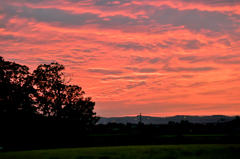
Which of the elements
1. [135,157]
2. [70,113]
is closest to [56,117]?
[70,113]

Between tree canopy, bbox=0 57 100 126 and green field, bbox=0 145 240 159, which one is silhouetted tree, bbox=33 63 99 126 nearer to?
tree canopy, bbox=0 57 100 126

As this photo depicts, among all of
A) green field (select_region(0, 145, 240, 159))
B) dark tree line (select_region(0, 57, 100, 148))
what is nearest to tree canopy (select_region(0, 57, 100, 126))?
dark tree line (select_region(0, 57, 100, 148))

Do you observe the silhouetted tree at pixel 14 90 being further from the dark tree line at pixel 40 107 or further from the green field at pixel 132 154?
the green field at pixel 132 154

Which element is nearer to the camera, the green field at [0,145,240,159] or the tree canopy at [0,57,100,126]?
the green field at [0,145,240,159]

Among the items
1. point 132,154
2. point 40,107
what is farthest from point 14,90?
point 132,154

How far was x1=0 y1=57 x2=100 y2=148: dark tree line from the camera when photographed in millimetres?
51966

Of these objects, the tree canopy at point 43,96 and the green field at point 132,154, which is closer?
the green field at point 132,154

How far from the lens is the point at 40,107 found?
61.4 meters

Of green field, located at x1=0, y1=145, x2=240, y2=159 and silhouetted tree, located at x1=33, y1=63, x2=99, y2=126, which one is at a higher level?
silhouetted tree, located at x1=33, y1=63, x2=99, y2=126

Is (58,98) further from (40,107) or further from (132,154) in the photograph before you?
(132,154)

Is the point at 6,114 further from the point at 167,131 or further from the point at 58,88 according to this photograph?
the point at 167,131

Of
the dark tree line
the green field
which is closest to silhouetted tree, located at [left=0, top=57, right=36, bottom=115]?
the dark tree line

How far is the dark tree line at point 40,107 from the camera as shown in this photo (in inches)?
2046

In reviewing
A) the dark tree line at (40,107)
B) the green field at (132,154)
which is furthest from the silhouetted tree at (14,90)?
the green field at (132,154)
